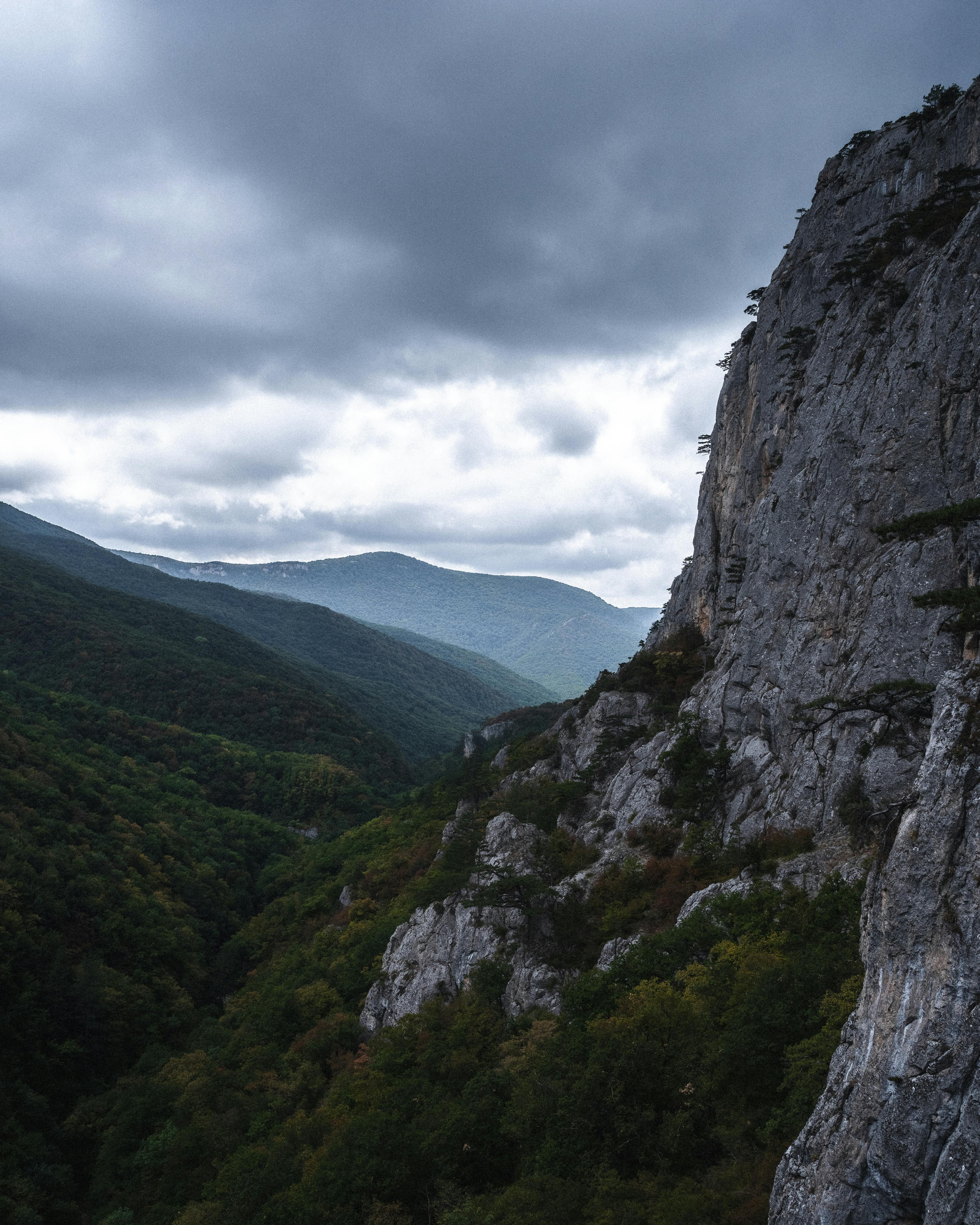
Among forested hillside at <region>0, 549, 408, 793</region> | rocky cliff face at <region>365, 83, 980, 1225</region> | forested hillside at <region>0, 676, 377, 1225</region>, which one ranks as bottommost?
forested hillside at <region>0, 676, 377, 1225</region>

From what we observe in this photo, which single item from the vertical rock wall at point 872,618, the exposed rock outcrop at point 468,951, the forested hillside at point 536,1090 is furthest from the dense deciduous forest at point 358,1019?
the vertical rock wall at point 872,618

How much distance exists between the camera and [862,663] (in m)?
28.1

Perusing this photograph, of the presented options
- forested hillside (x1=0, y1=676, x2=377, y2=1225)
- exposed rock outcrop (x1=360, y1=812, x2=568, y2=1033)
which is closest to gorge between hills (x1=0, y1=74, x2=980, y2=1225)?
exposed rock outcrop (x1=360, y1=812, x2=568, y2=1033)

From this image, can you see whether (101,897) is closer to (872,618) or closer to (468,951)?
(468,951)

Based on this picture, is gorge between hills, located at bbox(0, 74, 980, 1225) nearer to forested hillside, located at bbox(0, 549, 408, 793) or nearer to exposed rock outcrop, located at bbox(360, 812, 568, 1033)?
exposed rock outcrop, located at bbox(360, 812, 568, 1033)

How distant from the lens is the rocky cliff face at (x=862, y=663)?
1070 cm

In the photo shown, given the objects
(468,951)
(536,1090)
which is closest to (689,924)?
(536,1090)

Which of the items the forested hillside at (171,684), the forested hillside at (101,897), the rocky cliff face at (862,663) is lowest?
the forested hillside at (101,897)

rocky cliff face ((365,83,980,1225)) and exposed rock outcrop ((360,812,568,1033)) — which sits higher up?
rocky cliff face ((365,83,980,1225))

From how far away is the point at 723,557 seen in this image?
4947cm

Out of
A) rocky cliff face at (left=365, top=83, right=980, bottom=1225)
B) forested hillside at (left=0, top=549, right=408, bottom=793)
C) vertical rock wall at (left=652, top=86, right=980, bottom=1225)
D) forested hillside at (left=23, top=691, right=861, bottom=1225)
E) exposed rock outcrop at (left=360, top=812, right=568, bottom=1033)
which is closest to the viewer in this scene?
vertical rock wall at (left=652, top=86, right=980, bottom=1225)

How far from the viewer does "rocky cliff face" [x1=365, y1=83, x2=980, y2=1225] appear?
1070 centimetres

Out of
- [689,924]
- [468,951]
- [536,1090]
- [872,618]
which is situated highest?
[872,618]

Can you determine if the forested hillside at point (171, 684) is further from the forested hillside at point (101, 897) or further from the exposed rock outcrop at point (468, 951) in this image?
the exposed rock outcrop at point (468, 951)
